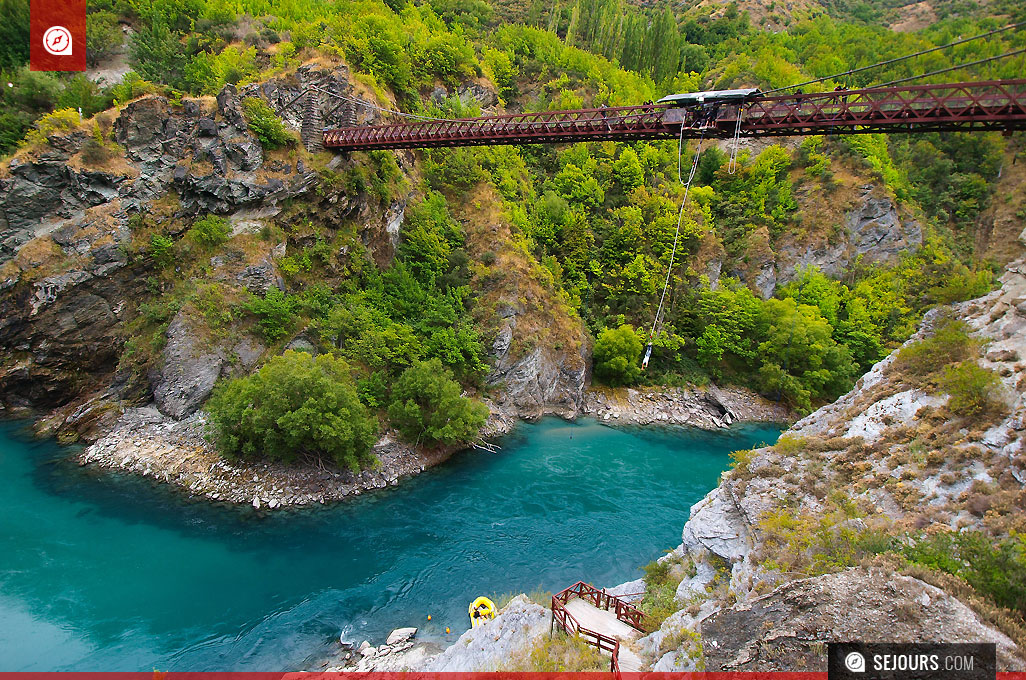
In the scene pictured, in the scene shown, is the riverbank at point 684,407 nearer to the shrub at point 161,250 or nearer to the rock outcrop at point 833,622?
the rock outcrop at point 833,622

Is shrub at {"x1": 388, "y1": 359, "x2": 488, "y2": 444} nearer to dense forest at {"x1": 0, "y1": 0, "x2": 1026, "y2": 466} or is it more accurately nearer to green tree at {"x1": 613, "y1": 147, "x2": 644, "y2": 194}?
dense forest at {"x1": 0, "y1": 0, "x2": 1026, "y2": 466}

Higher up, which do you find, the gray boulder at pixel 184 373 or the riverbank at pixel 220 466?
the gray boulder at pixel 184 373

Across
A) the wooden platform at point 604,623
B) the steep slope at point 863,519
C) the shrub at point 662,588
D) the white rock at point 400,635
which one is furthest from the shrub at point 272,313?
the steep slope at point 863,519

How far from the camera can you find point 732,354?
86.1 ft

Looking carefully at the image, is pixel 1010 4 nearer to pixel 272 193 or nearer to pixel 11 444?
pixel 272 193

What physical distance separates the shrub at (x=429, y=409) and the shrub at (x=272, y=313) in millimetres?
5035

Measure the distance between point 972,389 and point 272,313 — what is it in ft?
64.5

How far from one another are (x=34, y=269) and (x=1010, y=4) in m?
73.2

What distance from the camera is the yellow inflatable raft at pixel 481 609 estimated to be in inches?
401

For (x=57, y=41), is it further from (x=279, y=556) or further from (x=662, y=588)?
(x=662, y=588)

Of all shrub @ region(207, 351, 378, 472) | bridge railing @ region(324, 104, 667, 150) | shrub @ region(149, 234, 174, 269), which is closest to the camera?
shrub @ region(207, 351, 378, 472)

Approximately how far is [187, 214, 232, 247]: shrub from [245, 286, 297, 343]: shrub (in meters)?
3.13

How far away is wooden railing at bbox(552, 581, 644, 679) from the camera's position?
6992 millimetres

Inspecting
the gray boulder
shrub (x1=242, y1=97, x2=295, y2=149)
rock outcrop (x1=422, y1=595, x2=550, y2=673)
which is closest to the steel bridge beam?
shrub (x1=242, y1=97, x2=295, y2=149)
